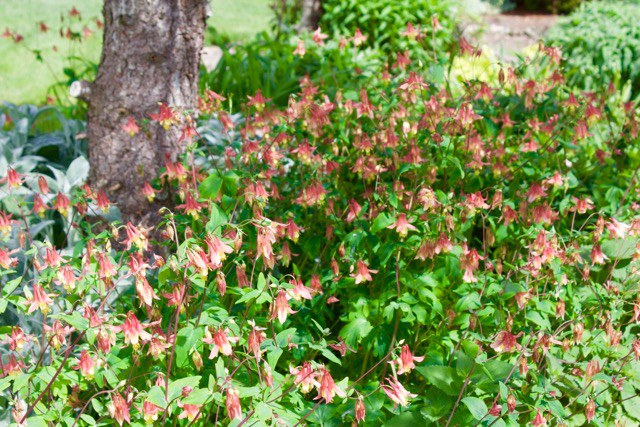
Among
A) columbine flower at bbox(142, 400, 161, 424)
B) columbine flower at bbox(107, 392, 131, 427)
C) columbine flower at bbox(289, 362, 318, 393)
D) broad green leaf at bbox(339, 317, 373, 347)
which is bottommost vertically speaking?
broad green leaf at bbox(339, 317, 373, 347)

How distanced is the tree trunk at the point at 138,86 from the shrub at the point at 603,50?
383 centimetres

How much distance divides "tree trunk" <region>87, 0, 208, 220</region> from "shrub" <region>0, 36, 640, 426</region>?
0.21 m

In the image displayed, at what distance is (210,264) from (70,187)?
178cm

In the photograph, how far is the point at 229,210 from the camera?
231 cm

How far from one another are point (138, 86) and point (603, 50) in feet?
15.2

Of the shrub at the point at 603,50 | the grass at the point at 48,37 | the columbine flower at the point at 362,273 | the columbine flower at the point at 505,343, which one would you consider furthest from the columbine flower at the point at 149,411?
the shrub at the point at 603,50

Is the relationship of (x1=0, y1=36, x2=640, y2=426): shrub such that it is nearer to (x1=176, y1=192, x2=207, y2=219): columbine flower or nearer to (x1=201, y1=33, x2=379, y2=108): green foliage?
(x1=176, y1=192, x2=207, y2=219): columbine flower

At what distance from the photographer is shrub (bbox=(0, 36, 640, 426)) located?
1851mm

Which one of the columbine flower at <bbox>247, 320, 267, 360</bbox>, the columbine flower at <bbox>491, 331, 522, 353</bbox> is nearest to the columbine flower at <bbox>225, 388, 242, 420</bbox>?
the columbine flower at <bbox>247, 320, 267, 360</bbox>

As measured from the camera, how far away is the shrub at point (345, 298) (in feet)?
6.07

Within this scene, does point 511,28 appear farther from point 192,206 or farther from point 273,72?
point 192,206

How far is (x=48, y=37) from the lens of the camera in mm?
7668

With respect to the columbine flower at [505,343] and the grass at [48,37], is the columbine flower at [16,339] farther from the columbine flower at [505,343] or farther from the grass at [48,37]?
the grass at [48,37]

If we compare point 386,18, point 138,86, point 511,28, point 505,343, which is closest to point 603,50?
point 386,18
